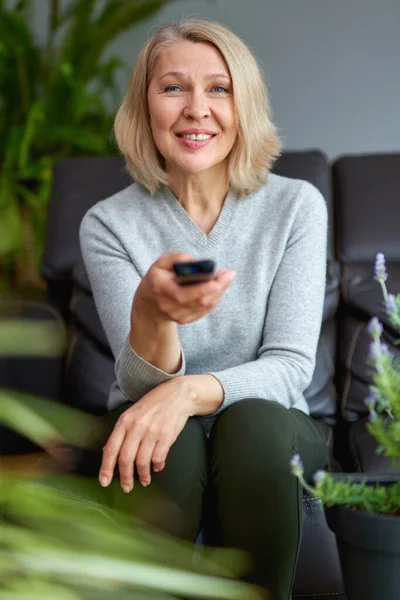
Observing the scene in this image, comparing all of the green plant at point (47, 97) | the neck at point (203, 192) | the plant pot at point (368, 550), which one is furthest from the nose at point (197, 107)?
the green plant at point (47, 97)

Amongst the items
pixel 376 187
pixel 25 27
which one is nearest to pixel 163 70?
pixel 376 187

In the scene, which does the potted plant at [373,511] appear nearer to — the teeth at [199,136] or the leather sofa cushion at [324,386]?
the teeth at [199,136]

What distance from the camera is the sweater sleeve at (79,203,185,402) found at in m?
1.31

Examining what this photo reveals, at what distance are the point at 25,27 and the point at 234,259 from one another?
78.7 inches

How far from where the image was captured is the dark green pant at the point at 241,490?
3.73ft

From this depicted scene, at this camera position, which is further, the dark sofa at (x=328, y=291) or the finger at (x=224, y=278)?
the dark sofa at (x=328, y=291)

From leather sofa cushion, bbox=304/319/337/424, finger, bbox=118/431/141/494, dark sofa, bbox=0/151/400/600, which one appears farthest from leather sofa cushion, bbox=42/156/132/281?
finger, bbox=118/431/141/494

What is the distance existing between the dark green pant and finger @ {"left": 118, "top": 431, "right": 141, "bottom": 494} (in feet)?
0.08

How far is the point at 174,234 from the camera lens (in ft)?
5.21

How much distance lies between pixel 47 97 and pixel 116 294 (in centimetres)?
184

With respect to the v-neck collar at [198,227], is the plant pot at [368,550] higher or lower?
lower

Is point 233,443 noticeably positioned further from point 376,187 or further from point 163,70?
point 376,187

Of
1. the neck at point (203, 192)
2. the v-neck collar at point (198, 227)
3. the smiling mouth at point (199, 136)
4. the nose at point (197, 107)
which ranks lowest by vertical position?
the v-neck collar at point (198, 227)

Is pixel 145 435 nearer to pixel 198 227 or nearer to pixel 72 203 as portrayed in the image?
pixel 198 227
